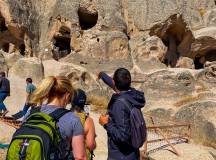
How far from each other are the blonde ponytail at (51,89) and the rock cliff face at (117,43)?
11044 mm

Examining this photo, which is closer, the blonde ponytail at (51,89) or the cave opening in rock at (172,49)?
the blonde ponytail at (51,89)

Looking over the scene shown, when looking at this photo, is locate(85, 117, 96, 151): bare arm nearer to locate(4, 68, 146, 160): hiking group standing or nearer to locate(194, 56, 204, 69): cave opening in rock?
locate(4, 68, 146, 160): hiking group standing

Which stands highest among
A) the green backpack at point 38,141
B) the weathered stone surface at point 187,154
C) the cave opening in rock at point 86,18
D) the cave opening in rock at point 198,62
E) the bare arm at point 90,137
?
the cave opening in rock at point 86,18

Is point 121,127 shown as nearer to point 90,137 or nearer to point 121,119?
point 121,119

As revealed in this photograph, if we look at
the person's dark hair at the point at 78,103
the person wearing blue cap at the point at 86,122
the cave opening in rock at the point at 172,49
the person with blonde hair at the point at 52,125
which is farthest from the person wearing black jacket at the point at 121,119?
the cave opening in rock at the point at 172,49

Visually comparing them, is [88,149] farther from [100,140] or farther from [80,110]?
[100,140]

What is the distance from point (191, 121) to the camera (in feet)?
35.5

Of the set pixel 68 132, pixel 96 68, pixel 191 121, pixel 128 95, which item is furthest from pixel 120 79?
pixel 96 68

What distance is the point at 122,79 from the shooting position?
3053 mm

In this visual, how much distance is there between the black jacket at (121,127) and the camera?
2.95 metres

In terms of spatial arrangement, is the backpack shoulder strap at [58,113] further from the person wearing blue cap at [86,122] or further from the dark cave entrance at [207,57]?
the dark cave entrance at [207,57]

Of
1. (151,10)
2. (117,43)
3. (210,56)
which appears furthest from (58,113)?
(210,56)

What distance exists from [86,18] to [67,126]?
20.0 meters

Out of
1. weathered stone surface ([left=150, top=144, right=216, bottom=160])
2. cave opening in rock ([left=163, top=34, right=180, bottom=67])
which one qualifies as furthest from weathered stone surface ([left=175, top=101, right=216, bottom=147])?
cave opening in rock ([left=163, top=34, right=180, bottom=67])
